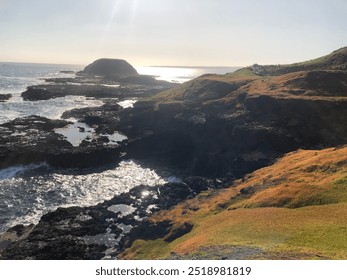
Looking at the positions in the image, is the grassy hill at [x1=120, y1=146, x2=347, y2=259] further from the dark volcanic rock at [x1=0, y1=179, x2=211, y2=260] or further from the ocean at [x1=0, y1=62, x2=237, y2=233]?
the ocean at [x1=0, y1=62, x2=237, y2=233]

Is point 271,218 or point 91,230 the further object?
point 91,230

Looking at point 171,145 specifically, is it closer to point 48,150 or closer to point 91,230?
point 48,150

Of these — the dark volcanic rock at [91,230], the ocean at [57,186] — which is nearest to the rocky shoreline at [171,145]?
the dark volcanic rock at [91,230]

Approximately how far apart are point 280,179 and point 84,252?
29.9 meters

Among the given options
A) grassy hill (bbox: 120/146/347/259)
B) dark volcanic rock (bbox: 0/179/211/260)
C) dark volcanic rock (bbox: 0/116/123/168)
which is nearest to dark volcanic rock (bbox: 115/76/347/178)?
dark volcanic rock (bbox: 0/116/123/168)

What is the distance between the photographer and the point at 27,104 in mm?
158750

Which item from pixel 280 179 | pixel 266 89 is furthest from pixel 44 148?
pixel 266 89

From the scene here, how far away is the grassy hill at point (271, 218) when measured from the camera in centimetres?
2927

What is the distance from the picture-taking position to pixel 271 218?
3822cm

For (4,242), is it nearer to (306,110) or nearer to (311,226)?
(311,226)

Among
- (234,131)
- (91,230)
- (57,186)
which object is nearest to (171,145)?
(234,131)

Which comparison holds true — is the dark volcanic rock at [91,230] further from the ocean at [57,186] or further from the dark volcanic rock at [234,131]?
the dark volcanic rock at [234,131]

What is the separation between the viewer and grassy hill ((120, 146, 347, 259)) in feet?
96.0

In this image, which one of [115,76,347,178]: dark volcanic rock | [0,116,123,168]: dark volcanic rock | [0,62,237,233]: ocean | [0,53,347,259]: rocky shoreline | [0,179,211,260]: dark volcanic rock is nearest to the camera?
[0,179,211,260]: dark volcanic rock
